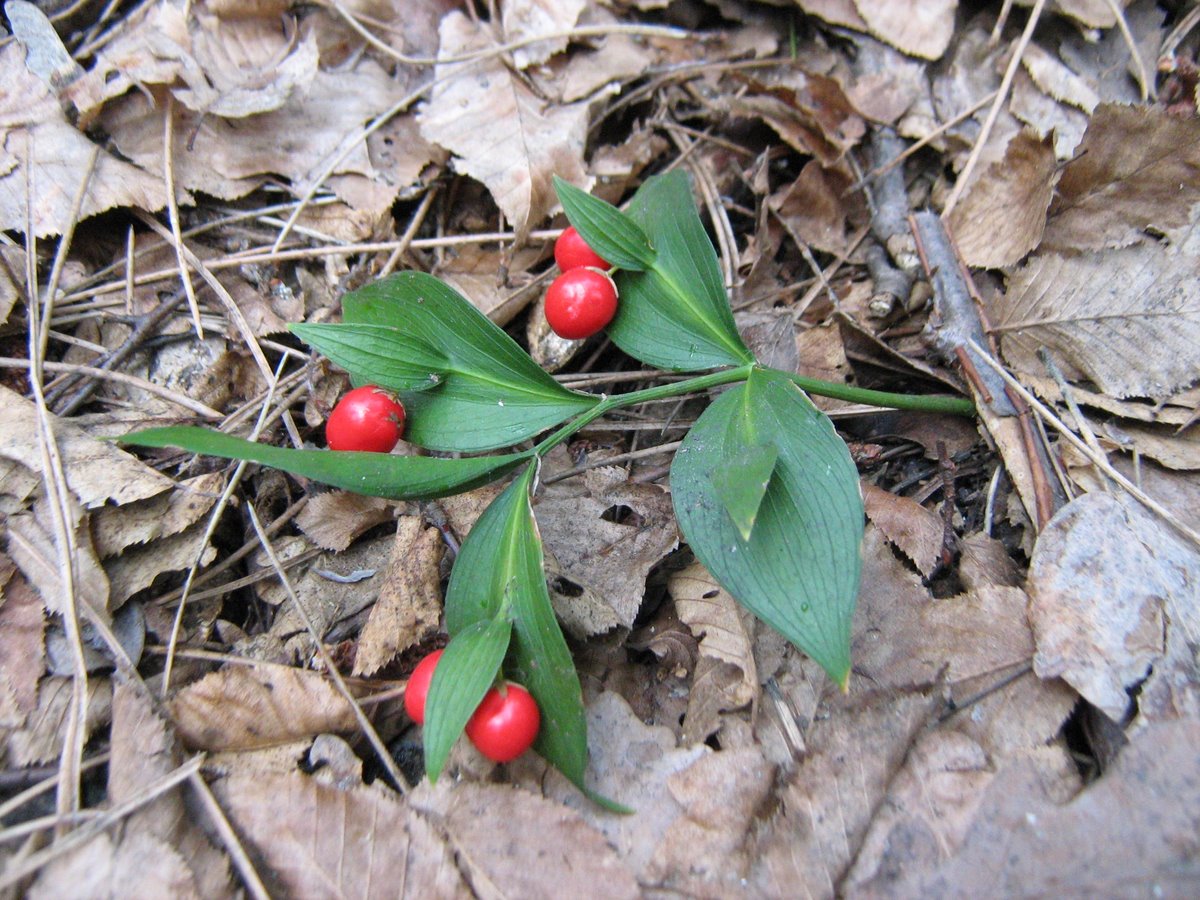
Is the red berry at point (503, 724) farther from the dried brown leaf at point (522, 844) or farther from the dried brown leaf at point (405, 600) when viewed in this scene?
the dried brown leaf at point (405, 600)

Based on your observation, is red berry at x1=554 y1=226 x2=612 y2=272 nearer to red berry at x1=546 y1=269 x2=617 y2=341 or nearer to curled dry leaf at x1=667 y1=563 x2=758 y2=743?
red berry at x1=546 y1=269 x2=617 y2=341

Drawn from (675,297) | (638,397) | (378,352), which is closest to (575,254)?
(675,297)

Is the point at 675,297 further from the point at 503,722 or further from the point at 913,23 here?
the point at 913,23

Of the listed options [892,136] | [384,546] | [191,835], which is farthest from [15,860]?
[892,136]

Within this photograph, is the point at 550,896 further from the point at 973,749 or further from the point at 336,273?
the point at 336,273

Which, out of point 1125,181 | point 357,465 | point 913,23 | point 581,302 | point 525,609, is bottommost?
point 525,609

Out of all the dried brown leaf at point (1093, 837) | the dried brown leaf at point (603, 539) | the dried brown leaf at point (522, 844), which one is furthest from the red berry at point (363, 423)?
Answer: the dried brown leaf at point (1093, 837)

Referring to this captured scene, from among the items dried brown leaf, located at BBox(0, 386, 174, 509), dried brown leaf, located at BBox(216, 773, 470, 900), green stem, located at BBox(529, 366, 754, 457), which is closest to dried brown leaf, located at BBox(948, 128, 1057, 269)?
green stem, located at BBox(529, 366, 754, 457)
